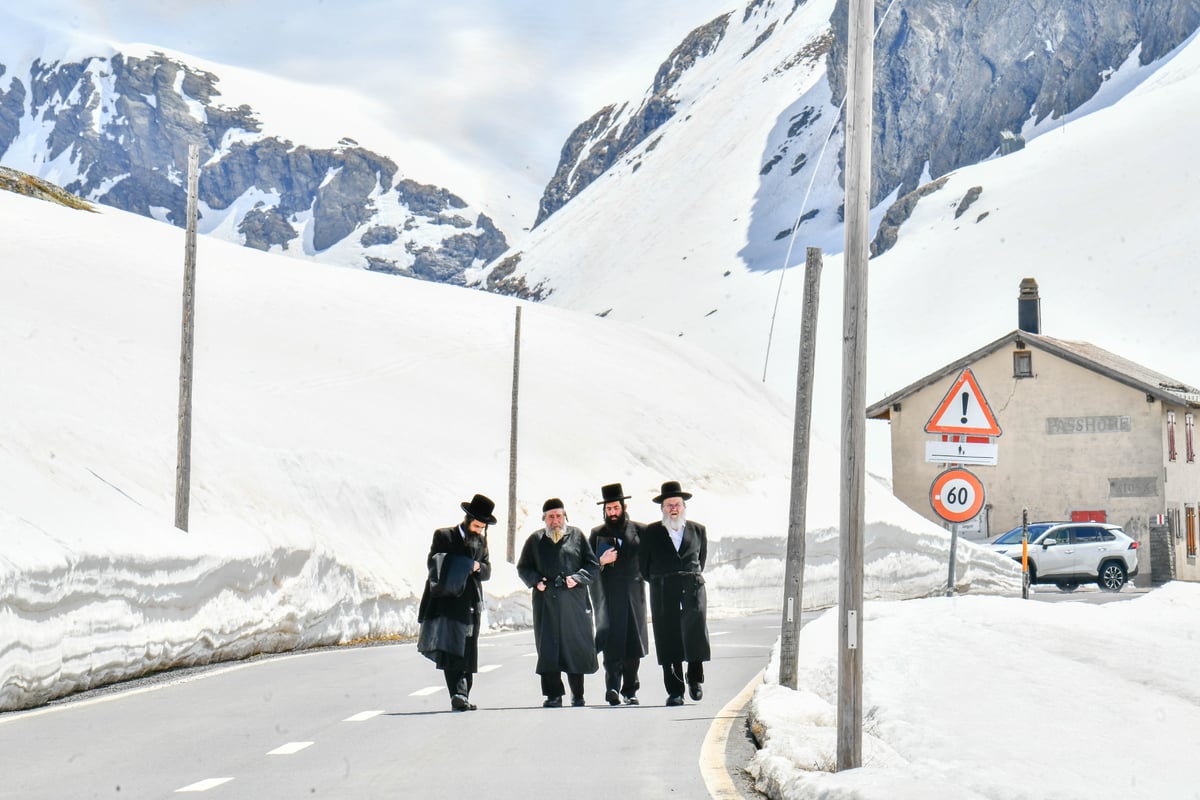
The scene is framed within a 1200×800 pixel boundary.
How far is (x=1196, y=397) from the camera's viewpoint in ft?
168

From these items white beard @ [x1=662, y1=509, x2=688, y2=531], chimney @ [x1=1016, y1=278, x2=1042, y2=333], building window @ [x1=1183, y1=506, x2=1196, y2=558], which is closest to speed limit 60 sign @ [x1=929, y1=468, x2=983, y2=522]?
white beard @ [x1=662, y1=509, x2=688, y2=531]

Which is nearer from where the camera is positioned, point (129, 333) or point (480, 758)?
point (480, 758)

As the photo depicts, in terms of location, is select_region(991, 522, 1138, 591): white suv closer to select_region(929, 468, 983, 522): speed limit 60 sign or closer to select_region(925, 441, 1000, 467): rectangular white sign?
select_region(929, 468, 983, 522): speed limit 60 sign

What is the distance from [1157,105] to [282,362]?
9393cm

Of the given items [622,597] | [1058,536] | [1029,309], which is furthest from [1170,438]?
[622,597]

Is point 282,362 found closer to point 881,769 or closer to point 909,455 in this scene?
point 909,455

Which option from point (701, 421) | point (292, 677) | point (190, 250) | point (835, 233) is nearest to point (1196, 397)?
point (701, 421)

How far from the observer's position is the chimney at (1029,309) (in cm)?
5653

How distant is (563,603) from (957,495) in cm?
324

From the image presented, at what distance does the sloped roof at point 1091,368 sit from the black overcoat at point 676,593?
Result: 39.2m

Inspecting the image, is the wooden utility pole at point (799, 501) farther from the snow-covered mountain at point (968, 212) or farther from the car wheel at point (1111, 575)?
the snow-covered mountain at point (968, 212)

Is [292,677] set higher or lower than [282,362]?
lower

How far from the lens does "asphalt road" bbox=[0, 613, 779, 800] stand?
851 cm

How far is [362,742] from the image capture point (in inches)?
411
